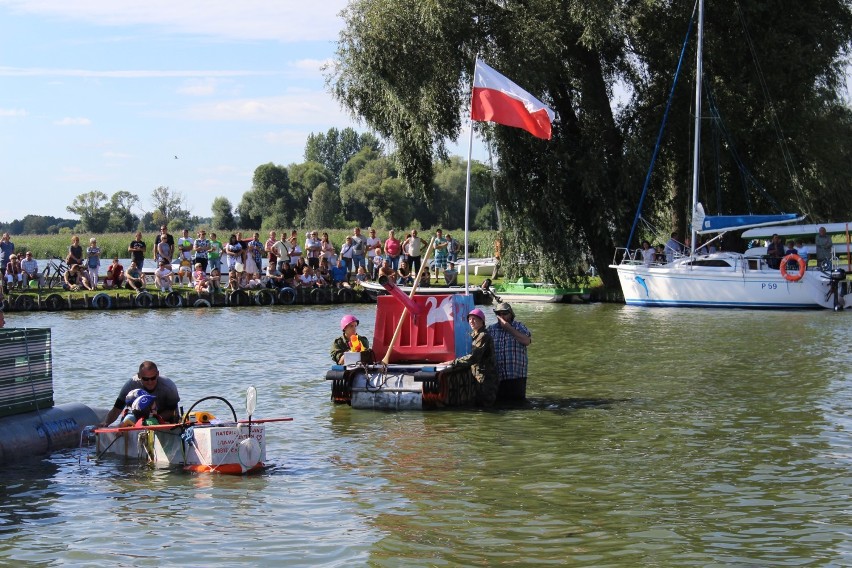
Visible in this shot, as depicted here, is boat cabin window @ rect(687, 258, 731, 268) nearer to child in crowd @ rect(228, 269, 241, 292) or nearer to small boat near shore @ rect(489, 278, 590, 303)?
small boat near shore @ rect(489, 278, 590, 303)

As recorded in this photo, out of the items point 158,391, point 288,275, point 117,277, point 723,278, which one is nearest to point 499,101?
point 158,391

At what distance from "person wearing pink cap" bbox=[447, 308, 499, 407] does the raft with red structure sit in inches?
5.6

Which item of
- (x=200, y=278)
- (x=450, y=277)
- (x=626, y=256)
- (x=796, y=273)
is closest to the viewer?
(x=796, y=273)

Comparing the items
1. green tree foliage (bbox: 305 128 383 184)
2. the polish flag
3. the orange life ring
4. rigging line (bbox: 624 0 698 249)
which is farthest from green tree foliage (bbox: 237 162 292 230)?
the polish flag

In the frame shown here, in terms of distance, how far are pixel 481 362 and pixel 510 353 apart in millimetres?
658

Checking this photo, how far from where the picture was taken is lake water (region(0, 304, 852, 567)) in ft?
32.7

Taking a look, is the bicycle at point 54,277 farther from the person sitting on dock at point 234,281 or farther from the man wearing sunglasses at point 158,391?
the man wearing sunglasses at point 158,391

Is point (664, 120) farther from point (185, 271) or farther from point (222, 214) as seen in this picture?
point (222, 214)

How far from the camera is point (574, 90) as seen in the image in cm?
3922

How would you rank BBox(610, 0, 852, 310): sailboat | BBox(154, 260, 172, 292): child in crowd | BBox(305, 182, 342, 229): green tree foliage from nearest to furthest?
BBox(610, 0, 852, 310): sailboat
BBox(154, 260, 172, 292): child in crowd
BBox(305, 182, 342, 229): green tree foliage

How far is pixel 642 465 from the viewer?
1316 centimetres

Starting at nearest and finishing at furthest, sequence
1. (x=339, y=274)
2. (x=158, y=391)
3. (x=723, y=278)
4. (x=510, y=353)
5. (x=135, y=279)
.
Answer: (x=158, y=391)
(x=510, y=353)
(x=723, y=278)
(x=135, y=279)
(x=339, y=274)

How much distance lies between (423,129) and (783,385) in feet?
67.3

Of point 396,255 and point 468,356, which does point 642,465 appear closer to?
point 468,356
